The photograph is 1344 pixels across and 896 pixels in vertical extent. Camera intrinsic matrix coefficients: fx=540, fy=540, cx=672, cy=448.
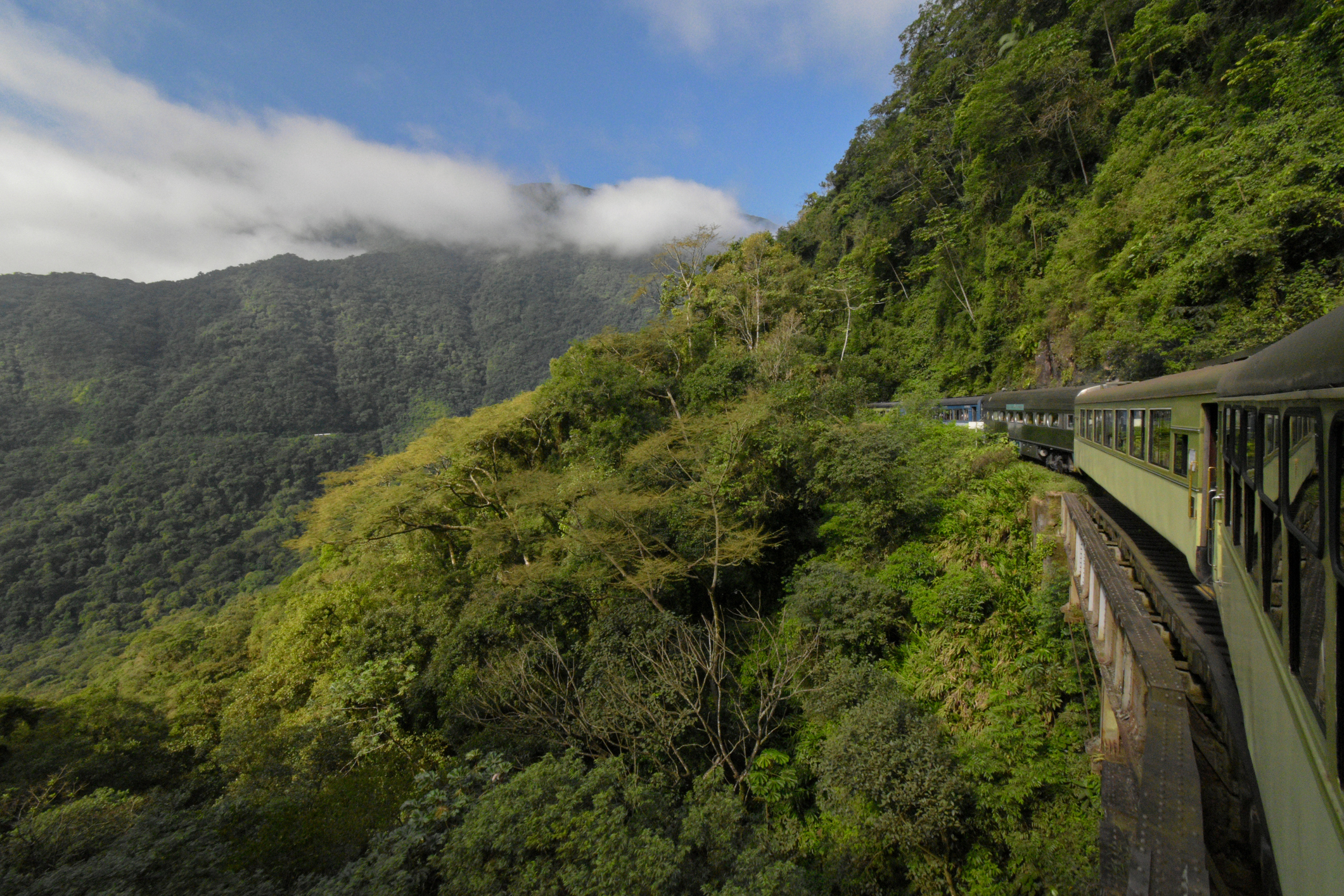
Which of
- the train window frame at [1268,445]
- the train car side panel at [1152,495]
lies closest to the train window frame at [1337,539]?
the train window frame at [1268,445]

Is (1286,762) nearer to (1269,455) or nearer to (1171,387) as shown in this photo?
(1269,455)

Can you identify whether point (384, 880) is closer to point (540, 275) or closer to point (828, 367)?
point (828, 367)

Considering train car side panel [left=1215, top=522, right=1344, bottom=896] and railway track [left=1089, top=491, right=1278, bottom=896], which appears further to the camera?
railway track [left=1089, top=491, right=1278, bottom=896]

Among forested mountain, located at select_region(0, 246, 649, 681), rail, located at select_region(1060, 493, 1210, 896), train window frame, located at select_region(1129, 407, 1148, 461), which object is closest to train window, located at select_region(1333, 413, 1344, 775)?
rail, located at select_region(1060, 493, 1210, 896)

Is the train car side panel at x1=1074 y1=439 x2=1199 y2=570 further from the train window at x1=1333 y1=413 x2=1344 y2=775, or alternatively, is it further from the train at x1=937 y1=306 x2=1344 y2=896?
the train window at x1=1333 y1=413 x2=1344 y2=775

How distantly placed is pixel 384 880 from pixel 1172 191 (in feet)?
61.4

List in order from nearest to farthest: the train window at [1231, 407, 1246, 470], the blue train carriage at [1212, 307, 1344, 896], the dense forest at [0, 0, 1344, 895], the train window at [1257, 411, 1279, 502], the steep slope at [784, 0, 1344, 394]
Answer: the blue train carriage at [1212, 307, 1344, 896]
the train window at [1257, 411, 1279, 502]
the train window at [1231, 407, 1246, 470]
the dense forest at [0, 0, 1344, 895]
the steep slope at [784, 0, 1344, 394]

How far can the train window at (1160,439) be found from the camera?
17.9 ft

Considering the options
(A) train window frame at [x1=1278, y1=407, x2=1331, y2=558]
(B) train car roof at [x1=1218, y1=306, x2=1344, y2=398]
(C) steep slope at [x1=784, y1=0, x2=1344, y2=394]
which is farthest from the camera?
(C) steep slope at [x1=784, y1=0, x2=1344, y2=394]

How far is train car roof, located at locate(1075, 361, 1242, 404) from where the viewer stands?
4.35 m

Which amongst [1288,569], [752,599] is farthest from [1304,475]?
[752,599]

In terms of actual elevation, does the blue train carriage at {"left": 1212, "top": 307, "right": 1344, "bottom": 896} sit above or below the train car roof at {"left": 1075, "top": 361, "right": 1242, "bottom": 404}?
below

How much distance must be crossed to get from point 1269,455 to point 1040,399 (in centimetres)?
1183

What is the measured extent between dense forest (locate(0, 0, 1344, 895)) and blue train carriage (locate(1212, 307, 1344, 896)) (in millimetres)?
4692
